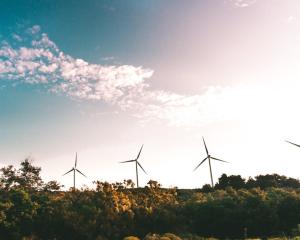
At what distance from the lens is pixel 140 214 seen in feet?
154

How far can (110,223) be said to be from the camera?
43531 mm

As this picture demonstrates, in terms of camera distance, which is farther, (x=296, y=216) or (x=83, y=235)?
(x=296, y=216)

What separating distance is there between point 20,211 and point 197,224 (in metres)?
21.8

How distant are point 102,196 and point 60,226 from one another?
5.88 m

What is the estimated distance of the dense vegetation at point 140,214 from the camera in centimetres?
4322

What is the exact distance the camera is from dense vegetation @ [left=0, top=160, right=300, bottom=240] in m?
43.2

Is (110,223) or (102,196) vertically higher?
(102,196)

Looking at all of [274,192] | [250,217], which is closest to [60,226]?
[250,217]

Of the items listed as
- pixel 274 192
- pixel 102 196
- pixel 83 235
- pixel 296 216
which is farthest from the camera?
pixel 274 192

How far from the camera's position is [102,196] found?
46.0 metres

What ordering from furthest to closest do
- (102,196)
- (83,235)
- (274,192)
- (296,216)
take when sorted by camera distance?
(274,192) → (296,216) → (102,196) → (83,235)

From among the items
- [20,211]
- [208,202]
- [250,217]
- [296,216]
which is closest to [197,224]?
[208,202]

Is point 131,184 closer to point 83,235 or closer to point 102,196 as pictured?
point 102,196

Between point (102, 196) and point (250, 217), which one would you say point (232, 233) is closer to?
point (250, 217)
